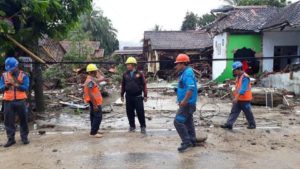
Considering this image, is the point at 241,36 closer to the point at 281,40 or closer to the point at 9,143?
the point at 281,40

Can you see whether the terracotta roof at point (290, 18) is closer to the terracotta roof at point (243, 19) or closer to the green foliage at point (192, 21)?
the terracotta roof at point (243, 19)

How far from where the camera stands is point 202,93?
1948cm

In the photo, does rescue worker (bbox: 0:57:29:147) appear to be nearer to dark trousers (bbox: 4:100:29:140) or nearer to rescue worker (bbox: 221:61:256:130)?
dark trousers (bbox: 4:100:29:140)

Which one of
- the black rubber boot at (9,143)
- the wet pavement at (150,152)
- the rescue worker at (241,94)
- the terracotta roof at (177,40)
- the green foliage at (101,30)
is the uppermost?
the green foliage at (101,30)

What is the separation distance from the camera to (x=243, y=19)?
2731cm

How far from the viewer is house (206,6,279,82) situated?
26.1 m

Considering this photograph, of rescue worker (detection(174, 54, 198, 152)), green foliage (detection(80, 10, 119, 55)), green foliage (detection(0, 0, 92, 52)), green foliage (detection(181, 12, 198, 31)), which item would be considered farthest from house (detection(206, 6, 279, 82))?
green foliage (detection(80, 10, 119, 55))

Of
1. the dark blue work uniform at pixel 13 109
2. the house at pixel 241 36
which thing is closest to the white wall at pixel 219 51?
the house at pixel 241 36

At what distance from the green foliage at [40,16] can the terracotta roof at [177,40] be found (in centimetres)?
2400

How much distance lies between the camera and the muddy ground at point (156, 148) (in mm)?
6891

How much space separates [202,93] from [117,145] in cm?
1183

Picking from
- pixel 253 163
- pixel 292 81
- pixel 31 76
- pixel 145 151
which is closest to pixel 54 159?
pixel 145 151

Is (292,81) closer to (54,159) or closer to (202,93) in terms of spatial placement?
(202,93)

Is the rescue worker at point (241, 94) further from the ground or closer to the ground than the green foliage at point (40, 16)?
closer to the ground
